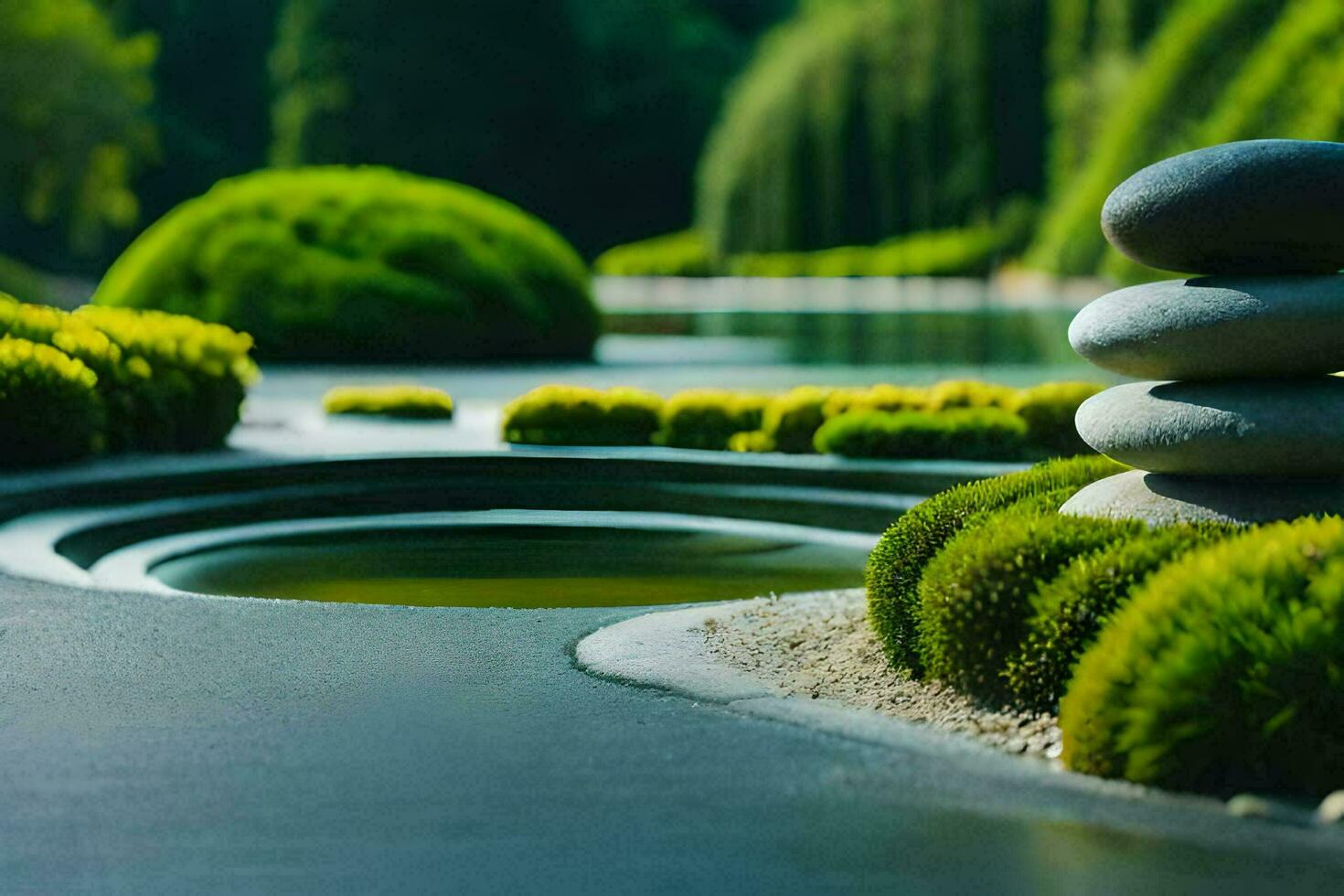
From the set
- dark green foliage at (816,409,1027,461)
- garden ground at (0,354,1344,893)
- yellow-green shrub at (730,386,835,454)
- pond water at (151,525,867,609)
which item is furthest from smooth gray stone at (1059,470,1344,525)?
yellow-green shrub at (730,386,835,454)

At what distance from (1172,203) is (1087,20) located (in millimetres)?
32178

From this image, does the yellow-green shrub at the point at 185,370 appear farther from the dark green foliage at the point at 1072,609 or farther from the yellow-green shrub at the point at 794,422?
the dark green foliage at the point at 1072,609

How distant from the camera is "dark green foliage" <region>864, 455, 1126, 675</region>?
19.9 feet

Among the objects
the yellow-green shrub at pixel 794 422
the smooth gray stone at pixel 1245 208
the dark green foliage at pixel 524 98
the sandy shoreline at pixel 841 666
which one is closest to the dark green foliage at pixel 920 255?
the dark green foliage at pixel 524 98

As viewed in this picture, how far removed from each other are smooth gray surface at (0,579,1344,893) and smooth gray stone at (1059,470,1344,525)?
1532mm

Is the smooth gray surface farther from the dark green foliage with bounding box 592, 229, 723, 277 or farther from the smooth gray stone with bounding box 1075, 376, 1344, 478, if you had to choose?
the dark green foliage with bounding box 592, 229, 723, 277

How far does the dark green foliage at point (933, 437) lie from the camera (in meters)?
13.1

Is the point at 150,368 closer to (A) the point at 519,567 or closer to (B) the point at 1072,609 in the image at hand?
(A) the point at 519,567

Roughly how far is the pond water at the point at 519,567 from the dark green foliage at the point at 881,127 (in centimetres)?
2710

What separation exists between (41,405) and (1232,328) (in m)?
8.87

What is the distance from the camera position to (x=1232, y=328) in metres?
5.88

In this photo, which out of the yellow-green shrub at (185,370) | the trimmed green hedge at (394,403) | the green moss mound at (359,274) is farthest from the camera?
the green moss mound at (359,274)

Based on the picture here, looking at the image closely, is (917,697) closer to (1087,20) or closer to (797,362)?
(797,362)

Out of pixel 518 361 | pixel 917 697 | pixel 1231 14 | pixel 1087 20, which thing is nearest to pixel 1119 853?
pixel 917 697
